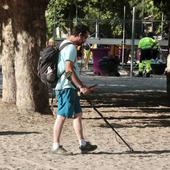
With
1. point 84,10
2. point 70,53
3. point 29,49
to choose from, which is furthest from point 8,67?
point 84,10

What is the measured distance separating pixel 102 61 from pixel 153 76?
2.56m

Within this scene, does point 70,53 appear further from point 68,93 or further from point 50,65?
point 68,93

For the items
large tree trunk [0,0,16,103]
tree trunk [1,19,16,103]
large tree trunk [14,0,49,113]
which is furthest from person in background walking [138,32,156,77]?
large tree trunk [14,0,49,113]

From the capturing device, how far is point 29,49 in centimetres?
1242

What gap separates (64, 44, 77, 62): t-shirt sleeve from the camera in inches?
335

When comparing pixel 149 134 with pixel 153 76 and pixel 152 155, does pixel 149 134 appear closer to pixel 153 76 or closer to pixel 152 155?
pixel 152 155

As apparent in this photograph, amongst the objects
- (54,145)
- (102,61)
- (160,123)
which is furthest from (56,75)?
(102,61)

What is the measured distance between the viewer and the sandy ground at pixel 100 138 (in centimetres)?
802

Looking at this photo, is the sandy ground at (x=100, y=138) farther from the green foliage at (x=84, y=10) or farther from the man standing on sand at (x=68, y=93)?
the green foliage at (x=84, y=10)

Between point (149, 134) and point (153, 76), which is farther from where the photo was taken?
point (153, 76)

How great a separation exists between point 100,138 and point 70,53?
Answer: 2.14 meters

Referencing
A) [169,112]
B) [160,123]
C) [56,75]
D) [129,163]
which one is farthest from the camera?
[169,112]

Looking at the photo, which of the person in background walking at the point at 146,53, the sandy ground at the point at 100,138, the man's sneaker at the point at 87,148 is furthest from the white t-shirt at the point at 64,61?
the person in background walking at the point at 146,53

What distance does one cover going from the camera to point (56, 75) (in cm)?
860
